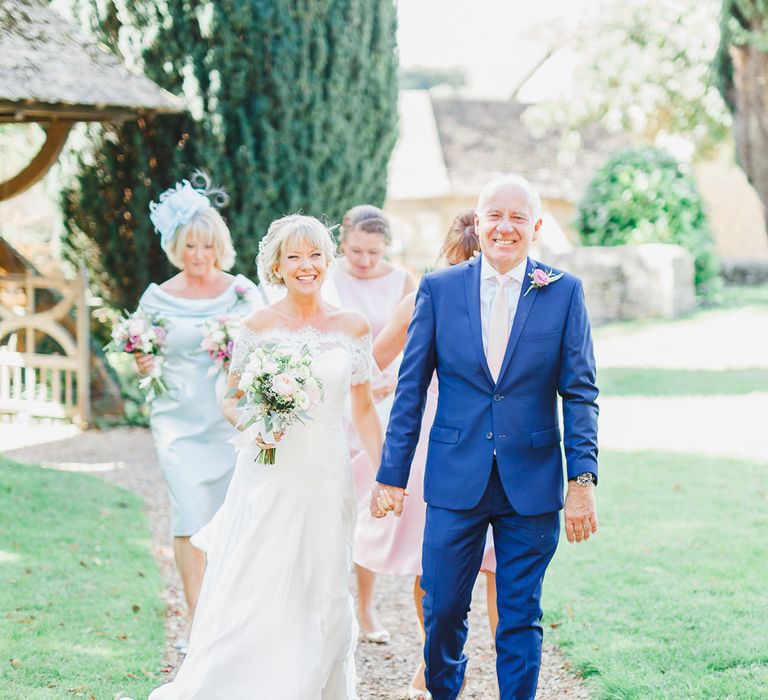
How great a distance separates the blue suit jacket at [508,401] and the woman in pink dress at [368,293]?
1433 mm

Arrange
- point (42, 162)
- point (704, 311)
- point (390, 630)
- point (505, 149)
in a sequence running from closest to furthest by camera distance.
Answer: point (390, 630) < point (42, 162) < point (704, 311) < point (505, 149)

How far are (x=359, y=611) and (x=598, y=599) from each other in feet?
4.52

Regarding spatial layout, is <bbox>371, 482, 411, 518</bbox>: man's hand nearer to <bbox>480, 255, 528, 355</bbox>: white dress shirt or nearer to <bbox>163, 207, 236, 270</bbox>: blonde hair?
<bbox>480, 255, 528, 355</bbox>: white dress shirt

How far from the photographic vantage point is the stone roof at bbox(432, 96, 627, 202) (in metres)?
30.6

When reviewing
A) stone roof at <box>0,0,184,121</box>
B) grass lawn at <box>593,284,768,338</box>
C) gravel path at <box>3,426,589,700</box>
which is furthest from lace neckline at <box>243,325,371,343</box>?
grass lawn at <box>593,284,768,338</box>

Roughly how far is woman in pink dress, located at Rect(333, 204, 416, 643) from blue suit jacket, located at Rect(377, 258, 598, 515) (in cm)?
143

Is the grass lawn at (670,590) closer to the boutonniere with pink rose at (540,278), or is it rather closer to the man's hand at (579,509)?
the man's hand at (579,509)

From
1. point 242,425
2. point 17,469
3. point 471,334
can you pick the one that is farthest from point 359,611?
point 17,469

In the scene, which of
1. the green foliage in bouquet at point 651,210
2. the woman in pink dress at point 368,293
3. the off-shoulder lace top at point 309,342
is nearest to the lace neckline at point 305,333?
the off-shoulder lace top at point 309,342

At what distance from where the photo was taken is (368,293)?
235 inches

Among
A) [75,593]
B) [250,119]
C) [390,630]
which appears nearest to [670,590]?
[390,630]

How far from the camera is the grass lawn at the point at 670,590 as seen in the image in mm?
4777

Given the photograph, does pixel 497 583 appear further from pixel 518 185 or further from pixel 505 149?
pixel 505 149

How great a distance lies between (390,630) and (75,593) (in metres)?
1.80
